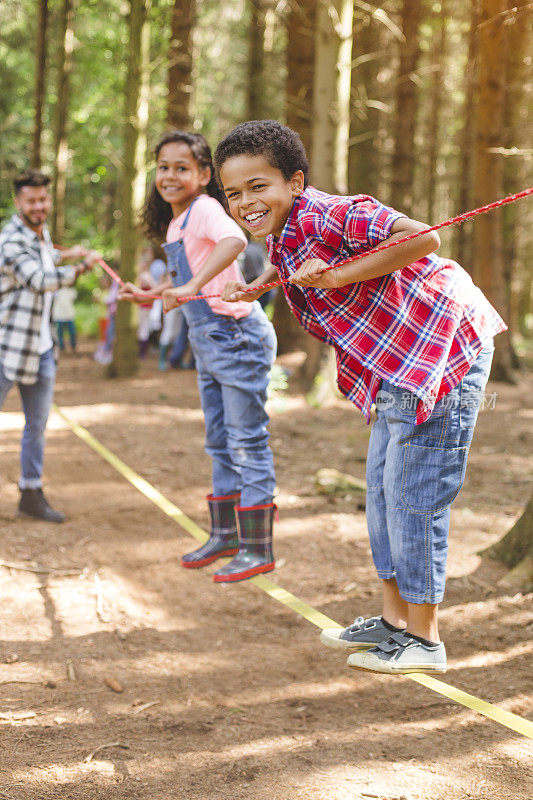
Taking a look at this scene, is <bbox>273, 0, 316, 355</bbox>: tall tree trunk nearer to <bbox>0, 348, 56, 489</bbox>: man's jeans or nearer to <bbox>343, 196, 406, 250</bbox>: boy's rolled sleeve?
<bbox>0, 348, 56, 489</bbox>: man's jeans

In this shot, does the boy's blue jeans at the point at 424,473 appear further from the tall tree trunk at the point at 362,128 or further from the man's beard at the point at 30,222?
the tall tree trunk at the point at 362,128

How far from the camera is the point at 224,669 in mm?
3801

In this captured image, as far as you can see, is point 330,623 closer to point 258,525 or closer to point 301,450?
point 258,525

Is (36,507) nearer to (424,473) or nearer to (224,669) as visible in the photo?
(224,669)

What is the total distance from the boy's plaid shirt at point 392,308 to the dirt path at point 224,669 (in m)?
1.34

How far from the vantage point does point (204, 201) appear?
4074 millimetres

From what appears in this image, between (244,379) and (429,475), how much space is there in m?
1.47

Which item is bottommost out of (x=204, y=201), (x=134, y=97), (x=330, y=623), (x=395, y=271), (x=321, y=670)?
(x=321, y=670)

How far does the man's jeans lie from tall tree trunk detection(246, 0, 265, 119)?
1087 cm

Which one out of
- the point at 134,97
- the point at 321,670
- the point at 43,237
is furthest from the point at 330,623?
the point at 134,97

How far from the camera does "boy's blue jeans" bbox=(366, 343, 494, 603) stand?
2.85 metres

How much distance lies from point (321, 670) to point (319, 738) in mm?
624

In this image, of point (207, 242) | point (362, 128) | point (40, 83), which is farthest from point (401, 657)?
point (40, 83)

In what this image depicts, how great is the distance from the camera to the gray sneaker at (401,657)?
2865 mm
